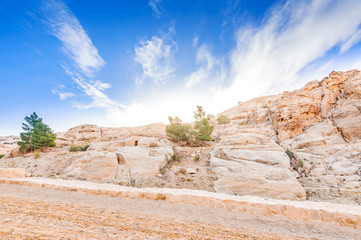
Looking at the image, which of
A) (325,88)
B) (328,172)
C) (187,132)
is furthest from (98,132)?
(325,88)

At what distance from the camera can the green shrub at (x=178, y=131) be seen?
2023 cm

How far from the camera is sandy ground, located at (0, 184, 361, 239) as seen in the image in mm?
3562

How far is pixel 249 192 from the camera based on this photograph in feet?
27.8

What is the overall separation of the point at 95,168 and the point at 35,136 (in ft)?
55.5

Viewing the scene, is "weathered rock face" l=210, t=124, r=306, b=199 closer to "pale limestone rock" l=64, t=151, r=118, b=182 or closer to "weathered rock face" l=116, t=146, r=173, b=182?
"weathered rock face" l=116, t=146, r=173, b=182

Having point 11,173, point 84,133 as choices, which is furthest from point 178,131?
point 84,133

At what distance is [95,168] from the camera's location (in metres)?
10.4

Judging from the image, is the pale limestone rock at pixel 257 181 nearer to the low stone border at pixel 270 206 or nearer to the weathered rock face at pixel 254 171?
the weathered rock face at pixel 254 171

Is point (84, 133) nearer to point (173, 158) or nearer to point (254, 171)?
point (173, 158)

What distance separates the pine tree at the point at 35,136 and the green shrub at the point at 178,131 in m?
17.0

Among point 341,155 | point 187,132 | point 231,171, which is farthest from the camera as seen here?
point 187,132

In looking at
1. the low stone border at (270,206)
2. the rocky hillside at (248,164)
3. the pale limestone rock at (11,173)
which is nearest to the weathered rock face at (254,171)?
the rocky hillside at (248,164)

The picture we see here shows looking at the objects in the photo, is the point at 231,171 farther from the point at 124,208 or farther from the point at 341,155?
the point at 341,155

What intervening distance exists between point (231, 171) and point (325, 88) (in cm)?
2463
